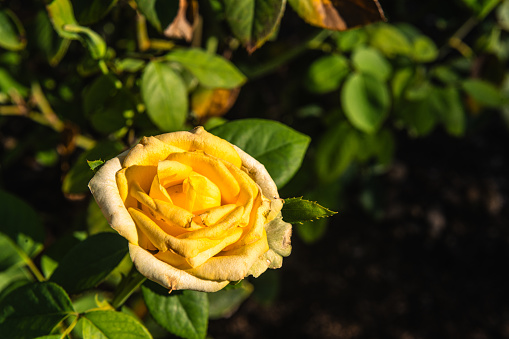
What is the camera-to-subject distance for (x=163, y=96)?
3.17 ft

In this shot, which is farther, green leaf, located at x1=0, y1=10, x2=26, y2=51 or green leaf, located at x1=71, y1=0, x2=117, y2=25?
green leaf, located at x1=0, y1=10, x2=26, y2=51

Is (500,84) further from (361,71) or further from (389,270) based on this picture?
(389,270)

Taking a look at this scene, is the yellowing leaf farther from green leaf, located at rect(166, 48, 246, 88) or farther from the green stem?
the green stem

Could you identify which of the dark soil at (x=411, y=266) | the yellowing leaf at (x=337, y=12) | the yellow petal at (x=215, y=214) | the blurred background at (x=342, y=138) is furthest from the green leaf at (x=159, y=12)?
the dark soil at (x=411, y=266)

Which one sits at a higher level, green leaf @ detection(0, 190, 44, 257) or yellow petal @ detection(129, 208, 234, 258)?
yellow petal @ detection(129, 208, 234, 258)

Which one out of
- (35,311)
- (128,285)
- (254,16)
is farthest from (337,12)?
(35,311)

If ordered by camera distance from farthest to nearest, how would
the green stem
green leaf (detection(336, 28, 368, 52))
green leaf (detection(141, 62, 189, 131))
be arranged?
green leaf (detection(336, 28, 368, 52)), green leaf (detection(141, 62, 189, 131)), the green stem

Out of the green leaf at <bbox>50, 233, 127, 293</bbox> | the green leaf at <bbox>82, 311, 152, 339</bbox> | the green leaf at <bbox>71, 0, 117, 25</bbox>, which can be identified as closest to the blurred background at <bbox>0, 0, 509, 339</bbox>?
the green leaf at <bbox>71, 0, 117, 25</bbox>

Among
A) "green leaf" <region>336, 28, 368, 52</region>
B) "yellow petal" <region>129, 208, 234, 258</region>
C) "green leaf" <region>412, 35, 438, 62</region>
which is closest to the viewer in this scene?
"yellow petal" <region>129, 208, 234, 258</region>

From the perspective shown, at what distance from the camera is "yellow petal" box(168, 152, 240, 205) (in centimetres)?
60

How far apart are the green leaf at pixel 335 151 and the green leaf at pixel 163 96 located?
0.64 meters

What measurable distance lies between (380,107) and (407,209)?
4.50 ft

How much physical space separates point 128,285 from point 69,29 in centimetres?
44

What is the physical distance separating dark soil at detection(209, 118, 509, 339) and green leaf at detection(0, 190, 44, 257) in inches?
57.1
